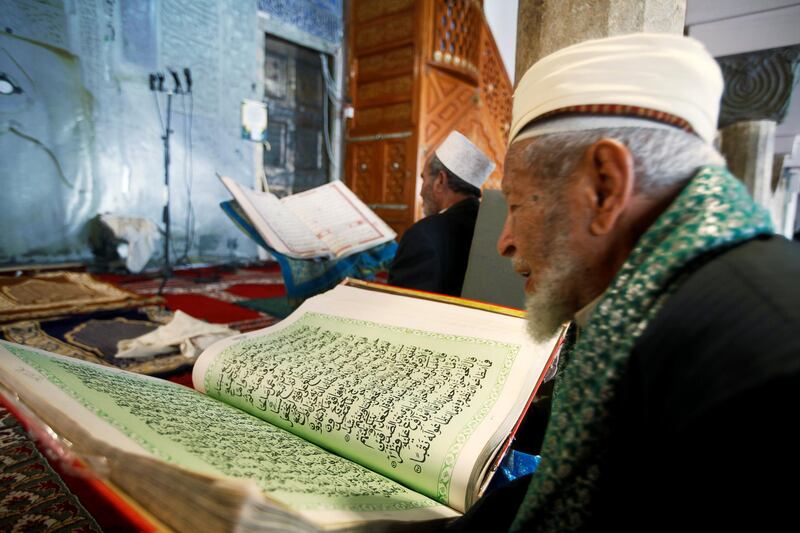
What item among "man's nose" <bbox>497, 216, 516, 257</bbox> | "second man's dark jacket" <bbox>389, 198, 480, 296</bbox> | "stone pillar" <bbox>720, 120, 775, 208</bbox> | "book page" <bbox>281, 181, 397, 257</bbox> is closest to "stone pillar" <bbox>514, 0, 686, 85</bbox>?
"second man's dark jacket" <bbox>389, 198, 480, 296</bbox>

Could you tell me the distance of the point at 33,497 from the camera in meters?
0.80

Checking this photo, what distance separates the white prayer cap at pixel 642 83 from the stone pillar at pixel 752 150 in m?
3.44

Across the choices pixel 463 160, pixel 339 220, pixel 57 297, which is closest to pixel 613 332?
pixel 463 160

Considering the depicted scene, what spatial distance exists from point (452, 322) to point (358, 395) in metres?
0.20

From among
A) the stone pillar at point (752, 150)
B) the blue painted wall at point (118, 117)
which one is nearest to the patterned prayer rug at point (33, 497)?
the stone pillar at point (752, 150)

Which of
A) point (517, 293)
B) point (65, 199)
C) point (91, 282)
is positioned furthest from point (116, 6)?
point (517, 293)

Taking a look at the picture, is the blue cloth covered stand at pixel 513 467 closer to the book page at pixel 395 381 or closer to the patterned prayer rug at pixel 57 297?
the book page at pixel 395 381

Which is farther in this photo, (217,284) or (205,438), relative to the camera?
(217,284)

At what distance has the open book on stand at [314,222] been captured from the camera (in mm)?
1860

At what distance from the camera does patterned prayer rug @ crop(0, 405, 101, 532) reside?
0.73 meters

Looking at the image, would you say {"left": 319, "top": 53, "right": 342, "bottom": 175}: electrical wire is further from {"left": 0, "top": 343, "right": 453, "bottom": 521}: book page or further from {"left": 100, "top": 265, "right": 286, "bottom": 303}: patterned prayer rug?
{"left": 0, "top": 343, "right": 453, "bottom": 521}: book page

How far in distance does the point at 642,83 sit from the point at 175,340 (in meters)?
1.83

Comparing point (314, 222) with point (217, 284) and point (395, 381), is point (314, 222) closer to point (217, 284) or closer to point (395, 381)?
point (395, 381)

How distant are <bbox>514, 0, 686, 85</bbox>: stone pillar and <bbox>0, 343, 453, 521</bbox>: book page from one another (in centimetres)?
148
